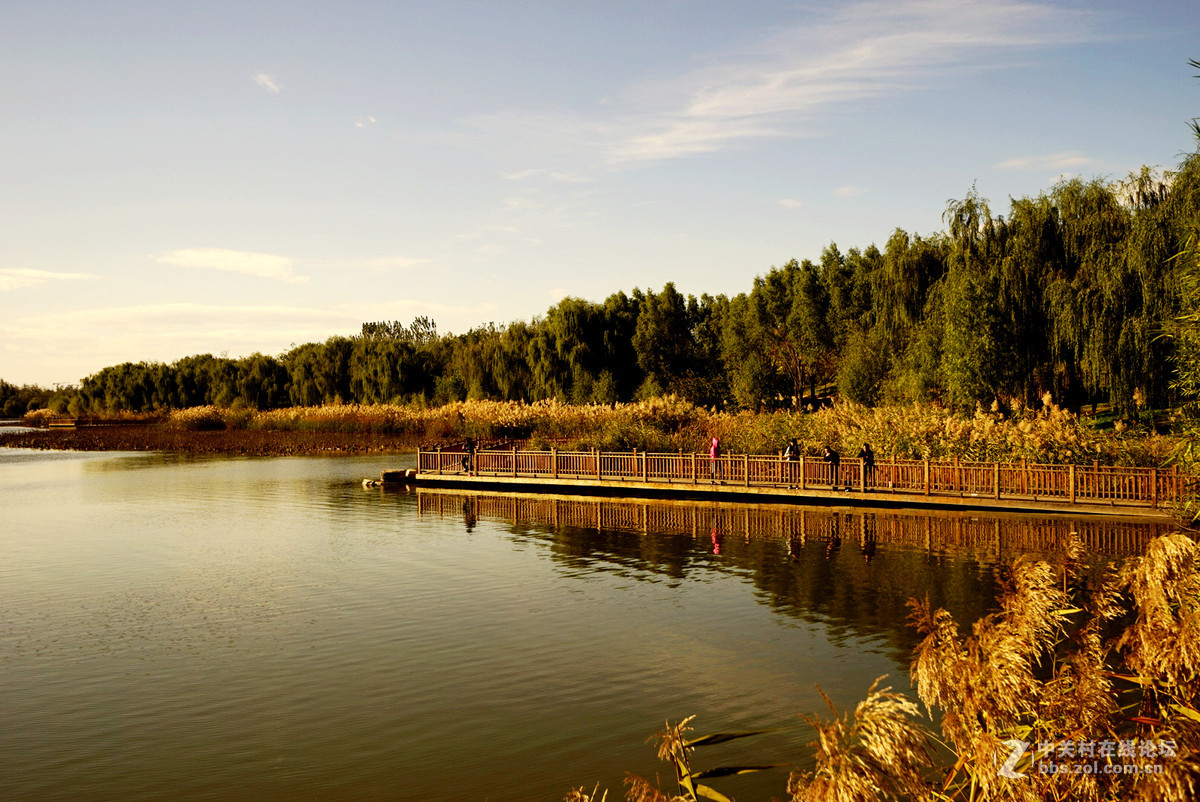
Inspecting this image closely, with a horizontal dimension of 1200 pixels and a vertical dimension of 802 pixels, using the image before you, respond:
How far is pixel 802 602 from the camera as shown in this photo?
61.0 feet

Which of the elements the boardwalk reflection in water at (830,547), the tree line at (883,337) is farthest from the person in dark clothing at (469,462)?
the tree line at (883,337)

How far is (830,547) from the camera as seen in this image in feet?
80.5

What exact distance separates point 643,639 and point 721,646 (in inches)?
58.7

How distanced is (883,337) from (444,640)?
1442 inches

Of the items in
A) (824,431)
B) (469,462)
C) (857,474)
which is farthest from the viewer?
(469,462)

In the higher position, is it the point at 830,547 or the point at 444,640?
the point at 830,547

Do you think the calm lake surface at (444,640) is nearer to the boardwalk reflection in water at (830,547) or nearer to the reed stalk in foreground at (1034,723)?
the boardwalk reflection in water at (830,547)

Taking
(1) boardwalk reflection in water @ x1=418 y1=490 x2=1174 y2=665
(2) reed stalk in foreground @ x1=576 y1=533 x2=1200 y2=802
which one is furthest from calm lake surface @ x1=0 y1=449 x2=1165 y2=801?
(2) reed stalk in foreground @ x1=576 y1=533 x2=1200 y2=802

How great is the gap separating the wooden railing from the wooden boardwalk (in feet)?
0.11

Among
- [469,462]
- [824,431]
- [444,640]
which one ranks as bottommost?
[444,640]

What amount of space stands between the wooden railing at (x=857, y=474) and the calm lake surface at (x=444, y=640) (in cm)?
171

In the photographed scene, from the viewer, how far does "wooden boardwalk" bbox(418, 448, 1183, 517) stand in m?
27.3
